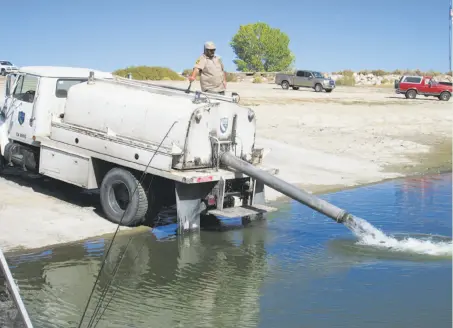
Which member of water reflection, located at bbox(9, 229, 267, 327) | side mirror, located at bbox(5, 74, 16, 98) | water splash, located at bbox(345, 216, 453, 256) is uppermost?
side mirror, located at bbox(5, 74, 16, 98)

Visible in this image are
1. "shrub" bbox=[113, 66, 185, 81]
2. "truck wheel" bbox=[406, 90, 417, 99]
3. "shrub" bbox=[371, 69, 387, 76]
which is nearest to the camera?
"truck wheel" bbox=[406, 90, 417, 99]

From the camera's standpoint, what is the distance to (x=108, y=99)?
39.5 ft

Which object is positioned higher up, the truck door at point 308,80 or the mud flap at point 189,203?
the truck door at point 308,80

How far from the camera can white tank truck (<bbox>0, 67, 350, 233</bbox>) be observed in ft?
36.2

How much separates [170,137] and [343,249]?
10.4 ft

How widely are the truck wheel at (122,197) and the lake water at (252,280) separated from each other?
39cm

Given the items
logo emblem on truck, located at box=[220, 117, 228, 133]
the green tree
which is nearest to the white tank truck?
logo emblem on truck, located at box=[220, 117, 228, 133]

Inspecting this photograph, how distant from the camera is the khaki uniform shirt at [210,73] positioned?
13.5 m

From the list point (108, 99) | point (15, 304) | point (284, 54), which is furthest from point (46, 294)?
point (284, 54)

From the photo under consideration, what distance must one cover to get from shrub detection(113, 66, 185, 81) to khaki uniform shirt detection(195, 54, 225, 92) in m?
40.9

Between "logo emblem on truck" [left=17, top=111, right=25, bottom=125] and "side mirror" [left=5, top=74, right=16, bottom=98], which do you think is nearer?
"logo emblem on truck" [left=17, top=111, right=25, bottom=125]

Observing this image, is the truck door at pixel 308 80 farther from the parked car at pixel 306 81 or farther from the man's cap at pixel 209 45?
the man's cap at pixel 209 45

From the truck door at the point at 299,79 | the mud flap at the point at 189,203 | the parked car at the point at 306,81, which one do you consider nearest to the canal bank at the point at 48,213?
the mud flap at the point at 189,203

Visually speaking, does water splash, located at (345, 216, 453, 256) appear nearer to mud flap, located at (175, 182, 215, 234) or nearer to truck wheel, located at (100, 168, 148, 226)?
mud flap, located at (175, 182, 215, 234)
